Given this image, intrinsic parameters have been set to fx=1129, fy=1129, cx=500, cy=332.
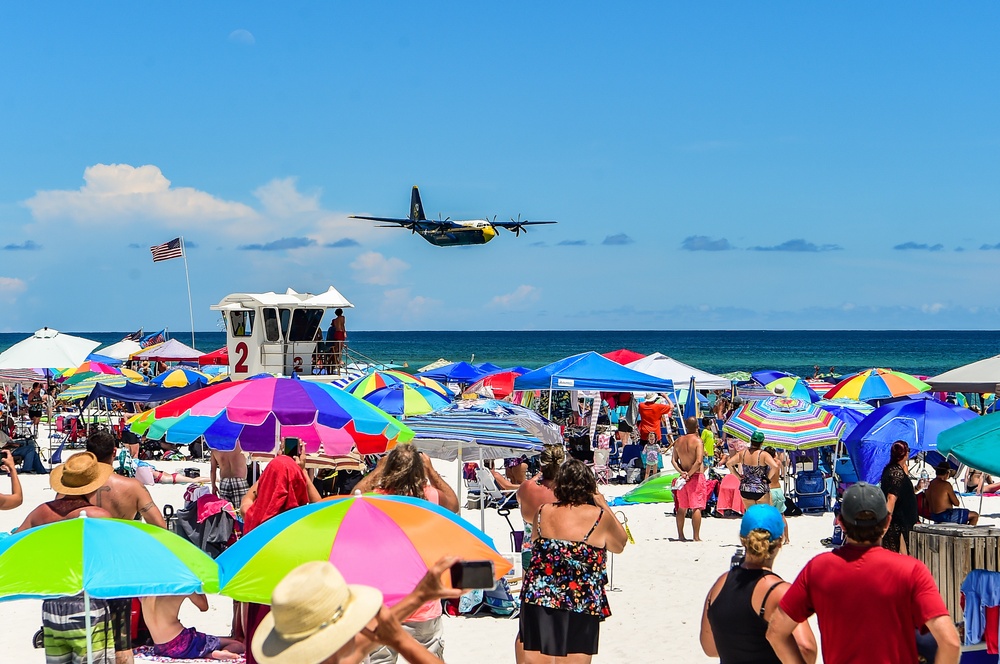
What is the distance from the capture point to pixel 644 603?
8.97m

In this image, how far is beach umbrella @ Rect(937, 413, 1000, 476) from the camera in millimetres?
6215

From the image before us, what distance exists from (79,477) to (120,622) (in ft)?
2.69

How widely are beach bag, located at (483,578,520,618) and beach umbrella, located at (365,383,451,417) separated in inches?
200

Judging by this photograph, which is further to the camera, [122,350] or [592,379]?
[122,350]

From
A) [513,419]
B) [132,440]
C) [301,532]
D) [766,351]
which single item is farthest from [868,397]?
[766,351]

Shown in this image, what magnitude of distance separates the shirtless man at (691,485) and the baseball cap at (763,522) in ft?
25.3

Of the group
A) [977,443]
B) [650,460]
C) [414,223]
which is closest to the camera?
[977,443]

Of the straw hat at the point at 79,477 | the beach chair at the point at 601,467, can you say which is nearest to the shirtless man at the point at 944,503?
the straw hat at the point at 79,477

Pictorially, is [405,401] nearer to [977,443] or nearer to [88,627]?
[977,443]

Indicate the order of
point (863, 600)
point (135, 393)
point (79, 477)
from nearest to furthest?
point (863, 600) → point (79, 477) → point (135, 393)

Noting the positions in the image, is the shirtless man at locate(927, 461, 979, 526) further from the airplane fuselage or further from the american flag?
the airplane fuselage

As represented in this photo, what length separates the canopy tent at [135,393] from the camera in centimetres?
2030

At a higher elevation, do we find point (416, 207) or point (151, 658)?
point (416, 207)

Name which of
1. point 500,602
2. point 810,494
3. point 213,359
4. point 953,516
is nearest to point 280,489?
point 500,602
